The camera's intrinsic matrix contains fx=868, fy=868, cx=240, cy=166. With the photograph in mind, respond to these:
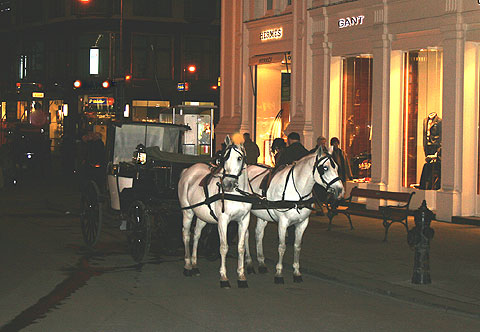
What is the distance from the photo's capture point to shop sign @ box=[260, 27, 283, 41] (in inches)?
1078

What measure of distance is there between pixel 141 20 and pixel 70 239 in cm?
4147

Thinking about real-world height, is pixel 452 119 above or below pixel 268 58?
below

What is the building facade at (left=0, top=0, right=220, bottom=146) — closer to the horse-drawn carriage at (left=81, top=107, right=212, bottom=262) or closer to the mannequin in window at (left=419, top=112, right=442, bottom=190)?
the mannequin in window at (left=419, top=112, right=442, bottom=190)

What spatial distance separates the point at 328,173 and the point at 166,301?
282cm

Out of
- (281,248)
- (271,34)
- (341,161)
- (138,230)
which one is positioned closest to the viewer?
(281,248)

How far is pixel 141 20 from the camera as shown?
187ft

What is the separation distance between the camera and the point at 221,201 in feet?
38.7

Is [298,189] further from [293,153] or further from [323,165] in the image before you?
[293,153]

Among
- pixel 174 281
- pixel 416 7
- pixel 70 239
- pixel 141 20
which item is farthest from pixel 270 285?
pixel 141 20

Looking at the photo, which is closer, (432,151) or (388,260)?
(388,260)

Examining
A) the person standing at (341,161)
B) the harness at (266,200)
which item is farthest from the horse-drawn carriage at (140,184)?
the person standing at (341,161)

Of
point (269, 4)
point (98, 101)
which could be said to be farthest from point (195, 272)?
point (98, 101)

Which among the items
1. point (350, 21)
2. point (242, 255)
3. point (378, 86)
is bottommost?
point (242, 255)

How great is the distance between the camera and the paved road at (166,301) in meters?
9.34
